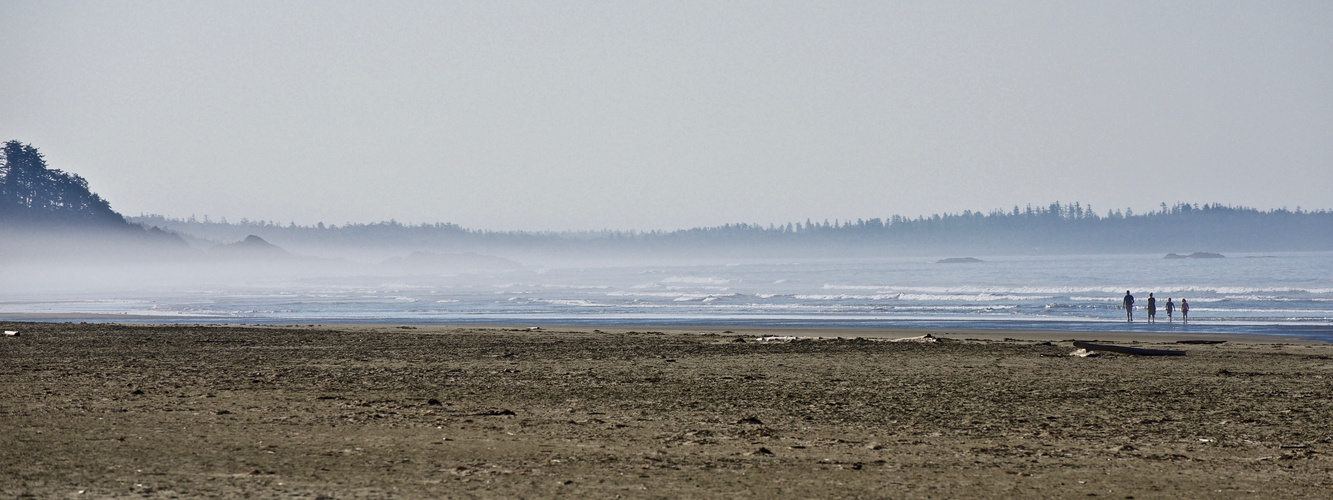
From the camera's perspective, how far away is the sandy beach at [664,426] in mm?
7586

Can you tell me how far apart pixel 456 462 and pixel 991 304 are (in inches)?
1819

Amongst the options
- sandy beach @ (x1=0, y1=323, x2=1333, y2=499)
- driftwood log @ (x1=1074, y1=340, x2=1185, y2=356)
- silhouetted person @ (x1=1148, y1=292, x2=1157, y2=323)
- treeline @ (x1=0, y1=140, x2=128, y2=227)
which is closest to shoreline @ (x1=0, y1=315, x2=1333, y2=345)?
silhouetted person @ (x1=1148, y1=292, x2=1157, y2=323)

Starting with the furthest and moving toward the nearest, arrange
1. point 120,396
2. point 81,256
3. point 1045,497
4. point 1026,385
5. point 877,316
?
point 81,256
point 877,316
point 1026,385
point 120,396
point 1045,497

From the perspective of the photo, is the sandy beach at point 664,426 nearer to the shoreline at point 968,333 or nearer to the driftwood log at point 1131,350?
the driftwood log at point 1131,350

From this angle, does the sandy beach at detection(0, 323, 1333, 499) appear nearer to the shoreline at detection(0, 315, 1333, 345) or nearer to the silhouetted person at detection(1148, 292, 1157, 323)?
the shoreline at detection(0, 315, 1333, 345)

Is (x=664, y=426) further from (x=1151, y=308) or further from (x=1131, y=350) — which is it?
(x=1151, y=308)

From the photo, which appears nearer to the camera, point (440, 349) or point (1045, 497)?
point (1045, 497)

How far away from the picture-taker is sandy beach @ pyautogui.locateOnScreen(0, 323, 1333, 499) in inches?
299

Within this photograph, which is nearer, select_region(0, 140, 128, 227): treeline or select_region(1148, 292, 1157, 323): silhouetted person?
select_region(1148, 292, 1157, 323): silhouetted person

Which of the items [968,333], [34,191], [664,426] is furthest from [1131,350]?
[34,191]

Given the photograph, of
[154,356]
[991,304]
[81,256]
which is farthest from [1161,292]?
[81,256]

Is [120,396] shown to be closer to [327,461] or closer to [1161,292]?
[327,461]

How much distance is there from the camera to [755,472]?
8.04 metres

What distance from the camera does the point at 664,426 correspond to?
10.4 metres
